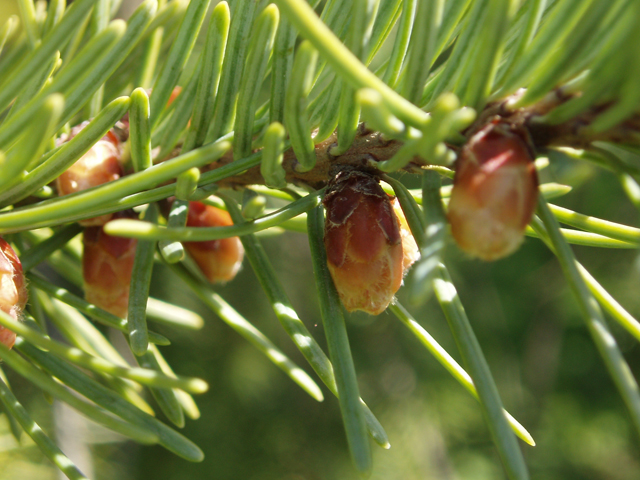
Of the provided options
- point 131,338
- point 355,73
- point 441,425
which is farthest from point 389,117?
point 441,425

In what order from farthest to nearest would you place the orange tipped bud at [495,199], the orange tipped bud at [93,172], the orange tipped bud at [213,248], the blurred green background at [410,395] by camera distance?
1. the blurred green background at [410,395]
2. the orange tipped bud at [213,248]
3. the orange tipped bud at [93,172]
4. the orange tipped bud at [495,199]

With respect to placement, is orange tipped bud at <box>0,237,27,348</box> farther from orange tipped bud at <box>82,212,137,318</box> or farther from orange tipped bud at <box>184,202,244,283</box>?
orange tipped bud at <box>184,202,244,283</box>

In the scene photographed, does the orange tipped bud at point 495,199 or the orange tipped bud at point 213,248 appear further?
the orange tipped bud at point 213,248

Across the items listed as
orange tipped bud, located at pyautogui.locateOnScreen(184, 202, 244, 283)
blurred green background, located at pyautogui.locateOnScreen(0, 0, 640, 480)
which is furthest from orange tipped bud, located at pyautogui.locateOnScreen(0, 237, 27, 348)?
blurred green background, located at pyautogui.locateOnScreen(0, 0, 640, 480)

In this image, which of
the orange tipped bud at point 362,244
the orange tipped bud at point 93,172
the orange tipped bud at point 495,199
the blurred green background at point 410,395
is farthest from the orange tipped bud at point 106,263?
the blurred green background at point 410,395

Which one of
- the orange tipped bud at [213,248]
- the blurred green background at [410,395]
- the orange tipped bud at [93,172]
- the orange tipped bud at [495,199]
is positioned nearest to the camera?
the orange tipped bud at [495,199]

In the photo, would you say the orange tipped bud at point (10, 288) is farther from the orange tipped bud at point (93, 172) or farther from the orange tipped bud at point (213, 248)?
the orange tipped bud at point (213, 248)

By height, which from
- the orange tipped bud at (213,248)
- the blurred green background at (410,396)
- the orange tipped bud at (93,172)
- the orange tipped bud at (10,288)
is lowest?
the blurred green background at (410,396)
